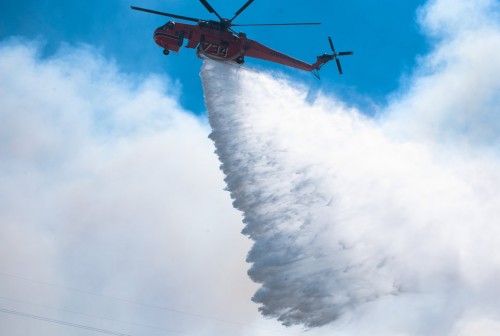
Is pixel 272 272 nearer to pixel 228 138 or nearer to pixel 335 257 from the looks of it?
pixel 335 257

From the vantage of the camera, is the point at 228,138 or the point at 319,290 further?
the point at 228,138

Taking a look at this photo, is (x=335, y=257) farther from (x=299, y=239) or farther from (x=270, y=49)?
(x=270, y=49)

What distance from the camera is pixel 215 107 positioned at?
3338 centimetres

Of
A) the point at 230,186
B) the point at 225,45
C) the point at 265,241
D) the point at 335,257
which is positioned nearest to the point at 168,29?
the point at 225,45

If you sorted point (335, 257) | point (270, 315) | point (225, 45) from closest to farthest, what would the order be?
1. point (270, 315)
2. point (335, 257)
3. point (225, 45)

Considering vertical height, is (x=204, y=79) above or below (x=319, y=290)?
above

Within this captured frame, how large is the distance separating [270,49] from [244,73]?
2.92 meters

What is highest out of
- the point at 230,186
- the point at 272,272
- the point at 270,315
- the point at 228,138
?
the point at 228,138

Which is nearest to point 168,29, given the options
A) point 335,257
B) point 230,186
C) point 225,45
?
point 225,45

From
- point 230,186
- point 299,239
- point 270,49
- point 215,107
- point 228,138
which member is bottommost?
point 299,239

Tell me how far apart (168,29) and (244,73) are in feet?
17.6

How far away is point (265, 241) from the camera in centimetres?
2856

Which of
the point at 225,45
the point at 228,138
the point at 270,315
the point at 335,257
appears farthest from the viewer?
the point at 225,45

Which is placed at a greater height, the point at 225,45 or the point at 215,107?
the point at 225,45
